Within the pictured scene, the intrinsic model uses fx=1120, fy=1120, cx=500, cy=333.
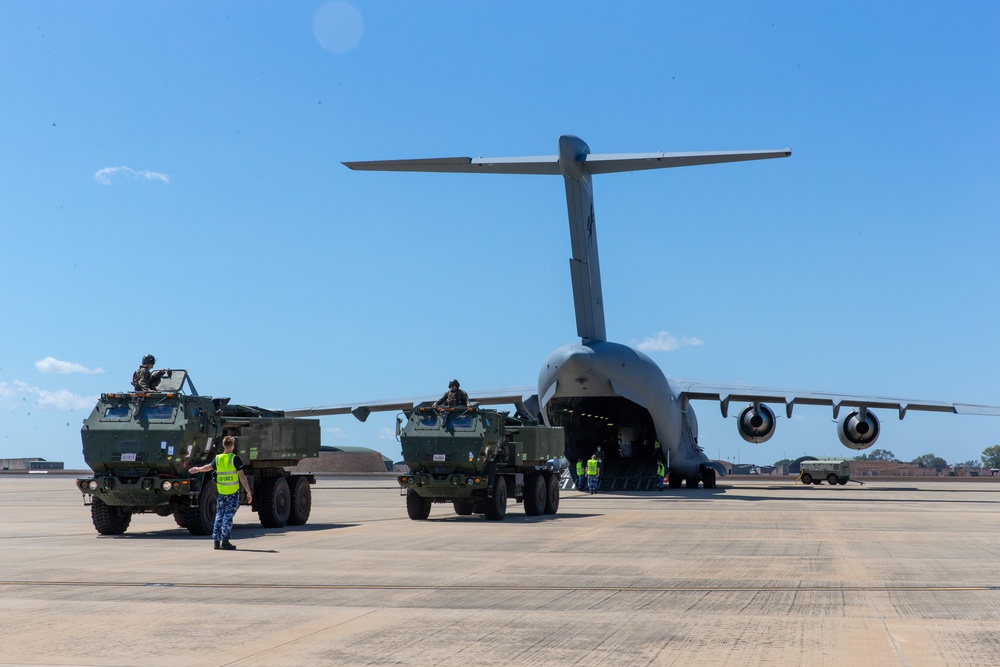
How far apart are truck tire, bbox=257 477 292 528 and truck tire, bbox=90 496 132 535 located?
2262mm

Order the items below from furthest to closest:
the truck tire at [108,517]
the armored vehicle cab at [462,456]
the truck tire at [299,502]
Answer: the armored vehicle cab at [462,456] → the truck tire at [299,502] → the truck tire at [108,517]

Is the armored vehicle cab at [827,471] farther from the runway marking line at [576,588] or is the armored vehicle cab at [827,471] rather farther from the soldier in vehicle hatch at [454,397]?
the runway marking line at [576,588]

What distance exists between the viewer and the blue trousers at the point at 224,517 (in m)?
15.1

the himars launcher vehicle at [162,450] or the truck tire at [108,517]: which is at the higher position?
the himars launcher vehicle at [162,450]

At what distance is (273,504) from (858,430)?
2940cm

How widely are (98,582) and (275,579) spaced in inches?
68.4

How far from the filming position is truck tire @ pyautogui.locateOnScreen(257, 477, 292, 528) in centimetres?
1930

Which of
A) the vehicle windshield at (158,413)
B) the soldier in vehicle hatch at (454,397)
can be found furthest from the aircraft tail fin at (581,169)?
the vehicle windshield at (158,413)

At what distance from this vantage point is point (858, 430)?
4284 cm

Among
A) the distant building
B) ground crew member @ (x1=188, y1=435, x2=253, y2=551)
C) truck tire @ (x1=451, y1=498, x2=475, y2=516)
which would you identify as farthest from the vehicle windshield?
the distant building

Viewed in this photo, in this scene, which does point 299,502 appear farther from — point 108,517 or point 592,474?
point 592,474

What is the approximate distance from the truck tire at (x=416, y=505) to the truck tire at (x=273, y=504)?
9.64 feet

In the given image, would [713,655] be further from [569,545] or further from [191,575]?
[569,545]

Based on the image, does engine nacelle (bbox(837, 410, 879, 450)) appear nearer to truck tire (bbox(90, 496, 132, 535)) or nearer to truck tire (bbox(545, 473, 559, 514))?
truck tire (bbox(545, 473, 559, 514))
